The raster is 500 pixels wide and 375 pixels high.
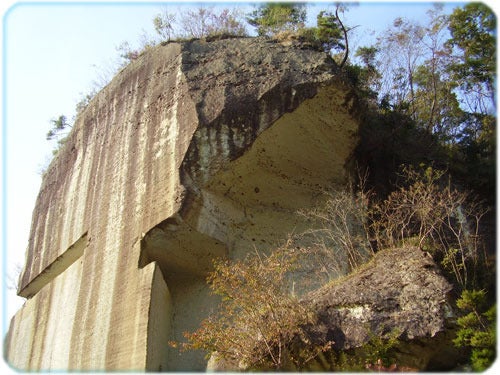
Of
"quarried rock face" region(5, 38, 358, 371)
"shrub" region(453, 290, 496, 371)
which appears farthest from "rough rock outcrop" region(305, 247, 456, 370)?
"quarried rock face" region(5, 38, 358, 371)

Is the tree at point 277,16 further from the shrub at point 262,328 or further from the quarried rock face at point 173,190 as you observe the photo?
the shrub at point 262,328

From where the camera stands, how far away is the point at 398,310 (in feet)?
24.8

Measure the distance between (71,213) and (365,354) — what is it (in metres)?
6.18

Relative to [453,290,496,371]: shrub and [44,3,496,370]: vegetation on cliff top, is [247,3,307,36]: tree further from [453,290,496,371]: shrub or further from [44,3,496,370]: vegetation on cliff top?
[453,290,496,371]: shrub

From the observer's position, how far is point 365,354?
7250mm

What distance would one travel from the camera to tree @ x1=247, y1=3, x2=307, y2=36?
1402cm

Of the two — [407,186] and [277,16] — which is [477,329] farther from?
[277,16]

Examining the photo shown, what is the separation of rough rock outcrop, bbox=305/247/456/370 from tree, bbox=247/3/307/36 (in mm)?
7132

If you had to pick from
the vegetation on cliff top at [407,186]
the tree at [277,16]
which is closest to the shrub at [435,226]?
the vegetation on cliff top at [407,186]

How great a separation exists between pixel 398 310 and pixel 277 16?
29.7 ft

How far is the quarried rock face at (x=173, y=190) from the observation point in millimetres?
8984

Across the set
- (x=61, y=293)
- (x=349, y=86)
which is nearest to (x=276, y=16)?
(x=349, y=86)

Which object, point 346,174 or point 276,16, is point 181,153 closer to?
point 346,174

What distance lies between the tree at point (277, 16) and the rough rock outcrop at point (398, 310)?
7.13 meters
